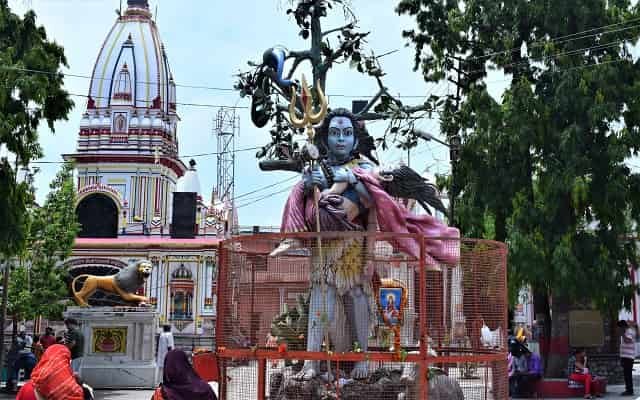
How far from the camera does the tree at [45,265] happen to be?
82.1 feet

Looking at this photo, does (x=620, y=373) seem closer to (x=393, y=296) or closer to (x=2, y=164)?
(x=393, y=296)

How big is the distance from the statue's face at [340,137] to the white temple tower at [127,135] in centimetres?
3345

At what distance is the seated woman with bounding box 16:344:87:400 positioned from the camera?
8.15 meters

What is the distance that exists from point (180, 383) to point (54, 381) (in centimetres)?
121

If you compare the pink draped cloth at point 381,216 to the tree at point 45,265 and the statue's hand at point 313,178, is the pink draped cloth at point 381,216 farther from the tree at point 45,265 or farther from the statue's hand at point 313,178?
the tree at point 45,265

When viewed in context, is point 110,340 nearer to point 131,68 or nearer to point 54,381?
point 54,381

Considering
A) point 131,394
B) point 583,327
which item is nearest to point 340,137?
point 131,394

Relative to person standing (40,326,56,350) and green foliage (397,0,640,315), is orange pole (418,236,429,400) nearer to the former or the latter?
person standing (40,326,56,350)

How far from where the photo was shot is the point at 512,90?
60.8 feet

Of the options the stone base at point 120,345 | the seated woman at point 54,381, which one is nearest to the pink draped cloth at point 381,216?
the seated woman at point 54,381

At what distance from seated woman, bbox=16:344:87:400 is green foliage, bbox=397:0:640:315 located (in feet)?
38.3

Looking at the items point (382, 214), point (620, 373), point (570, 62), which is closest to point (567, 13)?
point (570, 62)

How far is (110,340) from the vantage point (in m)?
19.7

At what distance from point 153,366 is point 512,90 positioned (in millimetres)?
10257
